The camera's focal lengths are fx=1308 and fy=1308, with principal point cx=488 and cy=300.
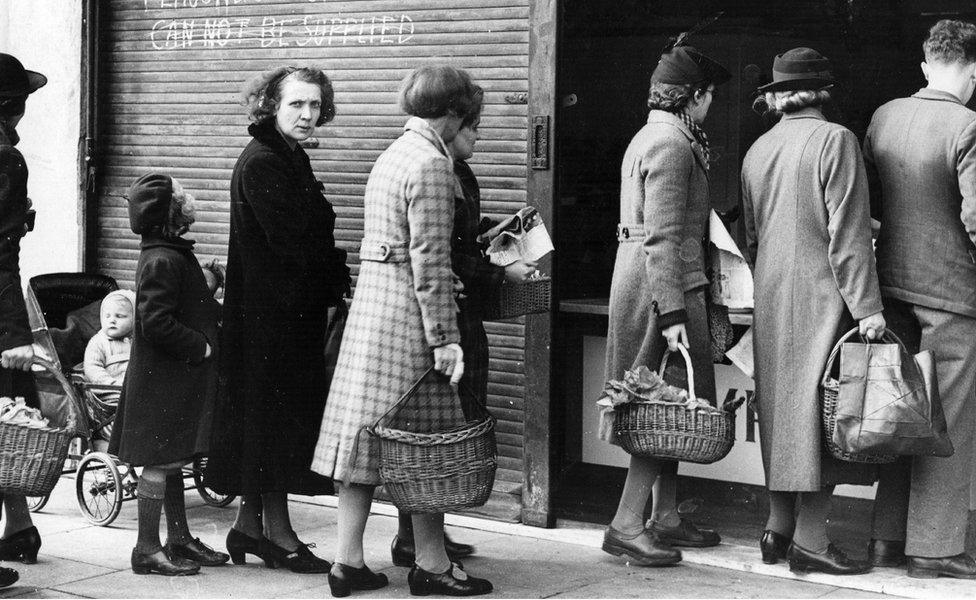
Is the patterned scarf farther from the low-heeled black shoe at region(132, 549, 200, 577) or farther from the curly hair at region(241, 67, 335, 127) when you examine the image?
the low-heeled black shoe at region(132, 549, 200, 577)

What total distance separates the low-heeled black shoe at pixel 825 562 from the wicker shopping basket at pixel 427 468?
1443 mm

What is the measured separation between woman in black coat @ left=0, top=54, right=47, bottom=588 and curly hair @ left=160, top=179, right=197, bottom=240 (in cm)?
58

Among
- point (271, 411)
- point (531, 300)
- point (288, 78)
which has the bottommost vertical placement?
point (271, 411)

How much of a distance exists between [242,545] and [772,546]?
228 centimetres

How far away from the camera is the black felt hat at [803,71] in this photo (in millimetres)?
5418

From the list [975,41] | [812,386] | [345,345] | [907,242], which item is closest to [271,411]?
[345,345]

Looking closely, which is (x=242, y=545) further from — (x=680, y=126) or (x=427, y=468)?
(x=680, y=126)

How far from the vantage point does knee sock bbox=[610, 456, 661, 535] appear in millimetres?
5641

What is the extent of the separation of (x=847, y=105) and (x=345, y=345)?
4.12 m

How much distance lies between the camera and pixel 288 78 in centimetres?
565

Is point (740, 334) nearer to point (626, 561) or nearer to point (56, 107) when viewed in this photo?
point (626, 561)

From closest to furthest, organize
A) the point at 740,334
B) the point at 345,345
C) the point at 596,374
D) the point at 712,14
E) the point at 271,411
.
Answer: the point at 345,345
the point at 271,411
the point at 740,334
the point at 596,374
the point at 712,14

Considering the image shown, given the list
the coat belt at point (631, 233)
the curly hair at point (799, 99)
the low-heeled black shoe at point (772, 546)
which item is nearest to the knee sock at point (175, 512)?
the coat belt at point (631, 233)

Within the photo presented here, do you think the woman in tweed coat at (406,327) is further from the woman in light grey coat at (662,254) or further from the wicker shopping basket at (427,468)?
the woman in light grey coat at (662,254)
